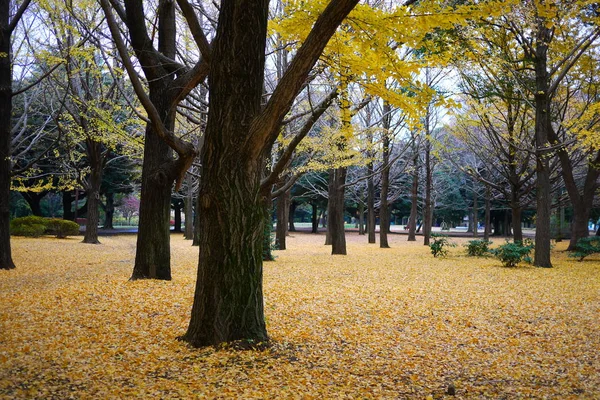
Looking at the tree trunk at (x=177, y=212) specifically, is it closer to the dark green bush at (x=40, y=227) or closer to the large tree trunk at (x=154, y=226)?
the dark green bush at (x=40, y=227)

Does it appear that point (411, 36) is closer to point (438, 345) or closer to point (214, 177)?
point (214, 177)

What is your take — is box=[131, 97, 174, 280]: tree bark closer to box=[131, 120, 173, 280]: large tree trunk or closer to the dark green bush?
box=[131, 120, 173, 280]: large tree trunk

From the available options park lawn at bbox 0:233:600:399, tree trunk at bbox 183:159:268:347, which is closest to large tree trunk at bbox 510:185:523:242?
park lawn at bbox 0:233:600:399

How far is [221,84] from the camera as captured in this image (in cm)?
385

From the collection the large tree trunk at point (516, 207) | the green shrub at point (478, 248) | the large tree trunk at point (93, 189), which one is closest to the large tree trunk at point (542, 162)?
the green shrub at point (478, 248)

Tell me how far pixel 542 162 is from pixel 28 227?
19583 millimetres

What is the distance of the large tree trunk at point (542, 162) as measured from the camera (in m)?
11.2

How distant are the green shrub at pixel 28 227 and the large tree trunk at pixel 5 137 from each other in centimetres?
1128

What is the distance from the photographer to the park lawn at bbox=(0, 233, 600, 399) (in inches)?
124

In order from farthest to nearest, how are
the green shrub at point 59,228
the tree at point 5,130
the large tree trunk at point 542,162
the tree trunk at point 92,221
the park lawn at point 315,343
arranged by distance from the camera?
1. the green shrub at point 59,228
2. the tree trunk at point 92,221
3. the large tree trunk at point 542,162
4. the tree at point 5,130
5. the park lawn at point 315,343

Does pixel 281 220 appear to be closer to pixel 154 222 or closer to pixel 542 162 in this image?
pixel 542 162

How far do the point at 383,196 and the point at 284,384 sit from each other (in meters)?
17.1

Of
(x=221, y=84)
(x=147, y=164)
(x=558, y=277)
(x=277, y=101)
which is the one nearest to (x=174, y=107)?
(x=147, y=164)

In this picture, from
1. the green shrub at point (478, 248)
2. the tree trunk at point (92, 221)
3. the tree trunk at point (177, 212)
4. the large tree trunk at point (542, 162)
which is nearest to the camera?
the large tree trunk at point (542, 162)
